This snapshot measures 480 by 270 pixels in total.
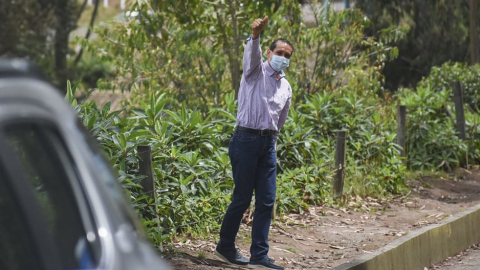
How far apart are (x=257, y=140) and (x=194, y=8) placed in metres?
5.14

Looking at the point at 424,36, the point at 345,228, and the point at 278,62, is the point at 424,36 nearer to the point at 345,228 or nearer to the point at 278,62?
the point at 345,228

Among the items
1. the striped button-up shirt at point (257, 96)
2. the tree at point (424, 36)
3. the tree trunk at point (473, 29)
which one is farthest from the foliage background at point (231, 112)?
the tree at point (424, 36)

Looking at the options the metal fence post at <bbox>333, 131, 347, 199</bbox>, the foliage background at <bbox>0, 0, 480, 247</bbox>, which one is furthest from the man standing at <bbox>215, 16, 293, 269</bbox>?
the metal fence post at <bbox>333, 131, 347, 199</bbox>

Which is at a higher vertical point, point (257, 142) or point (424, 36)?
point (424, 36)

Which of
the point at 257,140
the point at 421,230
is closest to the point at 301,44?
the point at 421,230

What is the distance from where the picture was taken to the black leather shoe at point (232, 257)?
636cm

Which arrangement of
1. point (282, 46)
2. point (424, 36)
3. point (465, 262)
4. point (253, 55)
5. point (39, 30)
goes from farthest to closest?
1. point (39, 30)
2. point (424, 36)
3. point (465, 262)
4. point (282, 46)
5. point (253, 55)

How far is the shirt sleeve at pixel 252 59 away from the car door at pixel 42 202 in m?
4.21

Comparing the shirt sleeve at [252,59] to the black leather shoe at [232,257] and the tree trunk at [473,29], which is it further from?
the tree trunk at [473,29]

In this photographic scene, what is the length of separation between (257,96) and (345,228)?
8.56 feet

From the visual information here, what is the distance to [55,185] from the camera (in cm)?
187

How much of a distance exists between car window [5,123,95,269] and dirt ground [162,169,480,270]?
171 inches

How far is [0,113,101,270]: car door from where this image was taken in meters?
1.78

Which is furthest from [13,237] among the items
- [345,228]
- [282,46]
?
[345,228]
